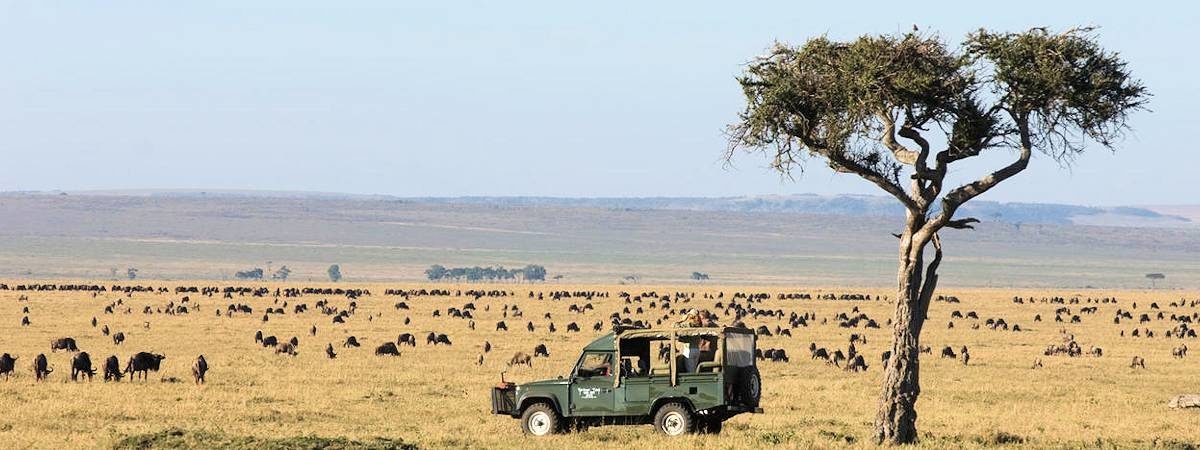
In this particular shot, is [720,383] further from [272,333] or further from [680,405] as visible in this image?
[272,333]

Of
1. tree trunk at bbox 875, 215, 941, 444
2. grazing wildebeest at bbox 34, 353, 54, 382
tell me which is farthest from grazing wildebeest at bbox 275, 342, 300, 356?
tree trunk at bbox 875, 215, 941, 444

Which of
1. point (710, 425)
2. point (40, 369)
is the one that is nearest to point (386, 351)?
point (40, 369)

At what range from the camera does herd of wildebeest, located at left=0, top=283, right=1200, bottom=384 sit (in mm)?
34938

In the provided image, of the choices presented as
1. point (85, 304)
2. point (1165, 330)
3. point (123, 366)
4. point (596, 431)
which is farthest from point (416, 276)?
point (596, 431)

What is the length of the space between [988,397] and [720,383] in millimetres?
10083

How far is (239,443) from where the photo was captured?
64.1ft

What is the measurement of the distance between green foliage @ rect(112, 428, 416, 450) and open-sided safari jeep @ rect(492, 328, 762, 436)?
2.08 meters

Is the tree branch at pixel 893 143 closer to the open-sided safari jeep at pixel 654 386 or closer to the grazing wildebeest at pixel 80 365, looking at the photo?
the open-sided safari jeep at pixel 654 386

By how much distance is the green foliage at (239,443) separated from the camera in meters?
19.2

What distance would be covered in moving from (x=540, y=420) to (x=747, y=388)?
2.61 m

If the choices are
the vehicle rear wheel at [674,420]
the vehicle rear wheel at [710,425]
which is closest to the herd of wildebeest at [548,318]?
the vehicle rear wheel at [710,425]

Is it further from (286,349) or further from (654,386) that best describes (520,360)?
(654,386)

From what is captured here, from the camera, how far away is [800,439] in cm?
2089

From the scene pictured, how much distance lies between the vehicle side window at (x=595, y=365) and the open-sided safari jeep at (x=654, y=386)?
0.04 feet
